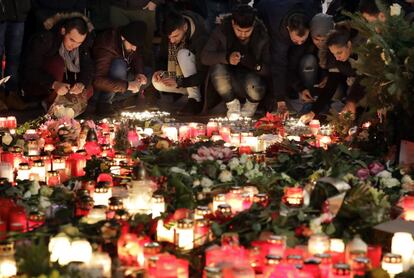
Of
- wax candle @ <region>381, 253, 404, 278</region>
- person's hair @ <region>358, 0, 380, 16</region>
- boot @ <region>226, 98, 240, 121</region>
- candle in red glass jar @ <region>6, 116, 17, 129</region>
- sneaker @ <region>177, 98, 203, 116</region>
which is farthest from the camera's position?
sneaker @ <region>177, 98, 203, 116</region>

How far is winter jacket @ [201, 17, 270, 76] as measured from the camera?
8.87 meters

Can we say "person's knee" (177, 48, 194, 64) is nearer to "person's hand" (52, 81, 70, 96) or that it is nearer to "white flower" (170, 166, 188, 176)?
"person's hand" (52, 81, 70, 96)

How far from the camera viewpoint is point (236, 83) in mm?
8961

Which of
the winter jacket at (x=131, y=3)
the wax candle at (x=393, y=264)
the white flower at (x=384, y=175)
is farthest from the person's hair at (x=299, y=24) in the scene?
the wax candle at (x=393, y=264)

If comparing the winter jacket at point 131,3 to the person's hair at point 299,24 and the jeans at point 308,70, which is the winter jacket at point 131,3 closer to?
the person's hair at point 299,24

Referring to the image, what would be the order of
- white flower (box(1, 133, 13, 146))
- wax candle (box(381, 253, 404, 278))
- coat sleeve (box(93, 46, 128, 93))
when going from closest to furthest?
wax candle (box(381, 253, 404, 278)), white flower (box(1, 133, 13, 146)), coat sleeve (box(93, 46, 128, 93))

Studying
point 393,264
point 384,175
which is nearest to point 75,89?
point 384,175

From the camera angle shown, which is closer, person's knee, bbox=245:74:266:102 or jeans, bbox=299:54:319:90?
jeans, bbox=299:54:319:90

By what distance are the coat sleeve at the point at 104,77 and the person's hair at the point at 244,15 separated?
50.7 inches

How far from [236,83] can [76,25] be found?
1.68 m

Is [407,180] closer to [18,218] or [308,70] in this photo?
[18,218]

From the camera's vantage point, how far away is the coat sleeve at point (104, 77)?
9016mm

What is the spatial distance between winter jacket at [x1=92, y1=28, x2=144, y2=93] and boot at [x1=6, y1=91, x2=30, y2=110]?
2.42 ft

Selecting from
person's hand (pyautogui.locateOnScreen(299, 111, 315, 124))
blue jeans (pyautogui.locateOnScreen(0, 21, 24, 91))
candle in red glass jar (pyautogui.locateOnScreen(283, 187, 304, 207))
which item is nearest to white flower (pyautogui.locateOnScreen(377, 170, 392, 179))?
candle in red glass jar (pyautogui.locateOnScreen(283, 187, 304, 207))
